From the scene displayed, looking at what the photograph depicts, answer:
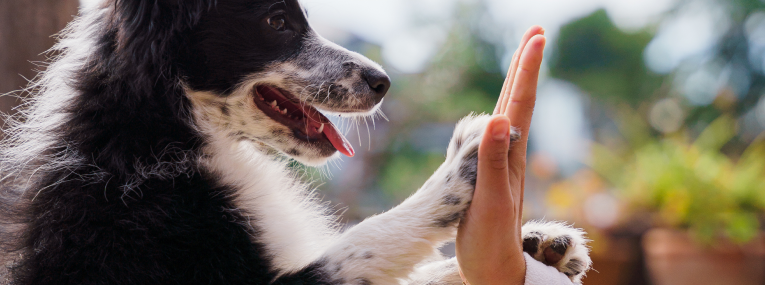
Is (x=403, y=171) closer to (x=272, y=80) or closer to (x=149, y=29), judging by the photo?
(x=272, y=80)

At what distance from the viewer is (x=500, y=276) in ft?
3.88

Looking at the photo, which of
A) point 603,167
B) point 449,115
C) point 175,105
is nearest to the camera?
point 175,105

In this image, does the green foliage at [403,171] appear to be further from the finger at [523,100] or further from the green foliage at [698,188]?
the finger at [523,100]

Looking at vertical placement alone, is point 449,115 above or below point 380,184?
above

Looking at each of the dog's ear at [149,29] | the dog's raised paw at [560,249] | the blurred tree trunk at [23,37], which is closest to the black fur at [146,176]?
the dog's ear at [149,29]

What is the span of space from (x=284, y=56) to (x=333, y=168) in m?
0.49

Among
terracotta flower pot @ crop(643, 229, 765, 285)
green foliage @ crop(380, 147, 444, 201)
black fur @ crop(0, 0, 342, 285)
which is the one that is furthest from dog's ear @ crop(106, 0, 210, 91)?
green foliage @ crop(380, 147, 444, 201)

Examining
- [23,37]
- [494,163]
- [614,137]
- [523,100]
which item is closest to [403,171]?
[614,137]

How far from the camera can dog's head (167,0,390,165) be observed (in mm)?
1466

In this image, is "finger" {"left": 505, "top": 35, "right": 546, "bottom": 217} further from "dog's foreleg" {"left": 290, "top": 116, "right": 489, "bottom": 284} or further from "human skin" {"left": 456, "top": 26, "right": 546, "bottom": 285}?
"dog's foreleg" {"left": 290, "top": 116, "right": 489, "bottom": 284}

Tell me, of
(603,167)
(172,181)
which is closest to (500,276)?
(172,181)

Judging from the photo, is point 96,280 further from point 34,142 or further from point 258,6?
point 258,6

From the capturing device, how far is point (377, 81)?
5.13ft

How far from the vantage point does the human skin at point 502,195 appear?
1.08 meters
